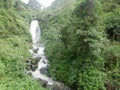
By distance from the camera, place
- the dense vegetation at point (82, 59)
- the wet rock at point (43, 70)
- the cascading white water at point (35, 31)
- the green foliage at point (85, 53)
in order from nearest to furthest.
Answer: the dense vegetation at point (82, 59)
the green foliage at point (85, 53)
the wet rock at point (43, 70)
the cascading white water at point (35, 31)

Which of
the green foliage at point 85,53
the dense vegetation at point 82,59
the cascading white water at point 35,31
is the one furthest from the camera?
the cascading white water at point 35,31

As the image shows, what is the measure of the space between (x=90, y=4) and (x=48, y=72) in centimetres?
955

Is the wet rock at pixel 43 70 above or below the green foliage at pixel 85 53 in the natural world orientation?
below

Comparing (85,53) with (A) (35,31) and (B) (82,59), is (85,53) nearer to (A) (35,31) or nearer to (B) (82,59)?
(B) (82,59)

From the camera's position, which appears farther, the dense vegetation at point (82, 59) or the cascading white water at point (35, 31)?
the cascading white water at point (35, 31)

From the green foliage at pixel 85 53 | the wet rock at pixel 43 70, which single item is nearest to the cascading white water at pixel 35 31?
the wet rock at pixel 43 70

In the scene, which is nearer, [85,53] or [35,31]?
[85,53]

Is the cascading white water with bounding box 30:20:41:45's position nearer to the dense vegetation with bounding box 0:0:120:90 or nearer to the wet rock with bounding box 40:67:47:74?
the wet rock with bounding box 40:67:47:74

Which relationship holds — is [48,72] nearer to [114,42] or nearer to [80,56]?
[80,56]

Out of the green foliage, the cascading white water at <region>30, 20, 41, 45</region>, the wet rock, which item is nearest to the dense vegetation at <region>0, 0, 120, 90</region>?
the green foliage

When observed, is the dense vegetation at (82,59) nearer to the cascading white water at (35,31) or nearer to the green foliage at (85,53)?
the green foliage at (85,53)

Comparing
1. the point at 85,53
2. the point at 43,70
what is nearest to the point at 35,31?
the point at 43,70

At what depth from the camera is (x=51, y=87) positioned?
1955 cm

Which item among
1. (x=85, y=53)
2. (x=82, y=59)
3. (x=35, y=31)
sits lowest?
(x=82, y=59)
